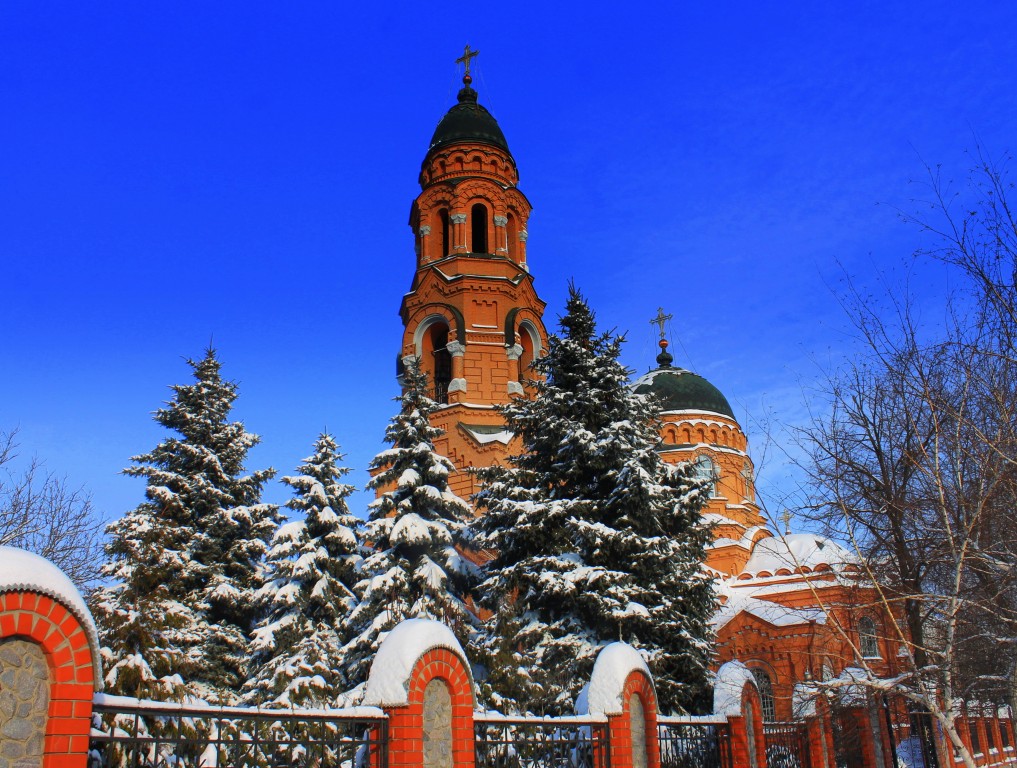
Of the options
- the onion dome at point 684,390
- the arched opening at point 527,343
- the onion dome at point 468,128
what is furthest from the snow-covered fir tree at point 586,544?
the onion dome at point 684,390

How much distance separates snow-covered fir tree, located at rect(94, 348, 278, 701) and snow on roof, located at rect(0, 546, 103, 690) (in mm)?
9009

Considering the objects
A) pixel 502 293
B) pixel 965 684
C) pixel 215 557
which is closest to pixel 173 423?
pixel 215 557

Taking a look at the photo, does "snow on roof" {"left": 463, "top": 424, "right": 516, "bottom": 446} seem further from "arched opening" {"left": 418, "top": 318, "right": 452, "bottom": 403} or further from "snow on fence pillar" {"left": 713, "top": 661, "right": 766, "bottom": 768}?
"snow on fence pillar" {"left": 713, "top": 661, "right": 766, "bottom": 768}

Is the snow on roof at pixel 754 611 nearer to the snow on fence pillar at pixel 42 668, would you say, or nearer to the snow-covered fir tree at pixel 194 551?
the snow-covered fir tree at pixel 194 551

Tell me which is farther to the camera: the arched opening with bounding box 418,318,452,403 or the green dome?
the green dome

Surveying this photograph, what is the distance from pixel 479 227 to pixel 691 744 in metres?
23.7

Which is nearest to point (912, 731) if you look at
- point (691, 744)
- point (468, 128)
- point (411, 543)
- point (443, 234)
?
point (691, 744)

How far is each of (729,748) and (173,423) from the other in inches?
652

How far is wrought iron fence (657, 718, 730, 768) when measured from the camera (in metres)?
9.96

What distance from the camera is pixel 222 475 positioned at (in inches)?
852

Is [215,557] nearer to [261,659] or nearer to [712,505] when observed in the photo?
[261,659]

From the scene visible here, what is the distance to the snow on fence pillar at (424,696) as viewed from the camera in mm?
6367

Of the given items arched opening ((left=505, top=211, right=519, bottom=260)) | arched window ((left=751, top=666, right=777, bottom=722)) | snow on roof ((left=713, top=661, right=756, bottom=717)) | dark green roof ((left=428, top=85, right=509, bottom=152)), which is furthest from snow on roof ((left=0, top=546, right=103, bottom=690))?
→ dark green roof ((left=428, top=85, right=509, bottom=152))

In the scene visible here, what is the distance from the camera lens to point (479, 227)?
3158 centimetres
